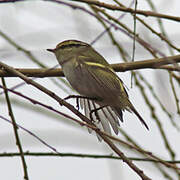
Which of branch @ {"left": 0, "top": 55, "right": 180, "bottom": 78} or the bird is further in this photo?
the bird

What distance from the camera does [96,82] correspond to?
3.36 metres

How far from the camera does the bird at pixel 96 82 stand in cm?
327

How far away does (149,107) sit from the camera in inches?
145

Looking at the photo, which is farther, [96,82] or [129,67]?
[96,82]

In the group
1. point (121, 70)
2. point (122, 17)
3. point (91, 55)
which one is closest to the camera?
point (122, 17)

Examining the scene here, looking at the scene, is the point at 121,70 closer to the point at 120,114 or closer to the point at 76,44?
the point at 120,114

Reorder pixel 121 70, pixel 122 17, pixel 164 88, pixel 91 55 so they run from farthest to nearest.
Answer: pixel 91 55, pixel 121 70, pixel 122 17, pixel 164 88

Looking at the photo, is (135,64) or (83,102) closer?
(135,64)

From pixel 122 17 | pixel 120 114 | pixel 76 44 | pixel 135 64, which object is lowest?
pixel 120 114

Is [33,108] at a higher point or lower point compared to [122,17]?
lower

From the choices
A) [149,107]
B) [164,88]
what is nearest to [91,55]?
[149,107]

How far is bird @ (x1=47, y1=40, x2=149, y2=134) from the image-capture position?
3271 mm

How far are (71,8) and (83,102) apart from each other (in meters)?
1.10

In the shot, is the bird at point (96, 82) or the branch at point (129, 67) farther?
the bird at point (96, 82)
